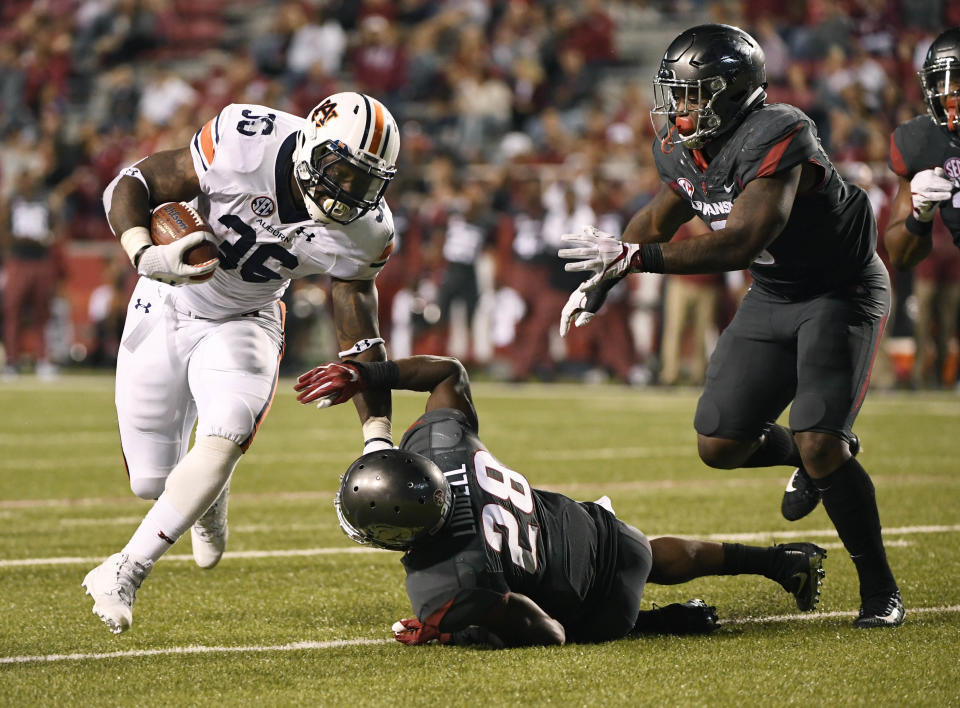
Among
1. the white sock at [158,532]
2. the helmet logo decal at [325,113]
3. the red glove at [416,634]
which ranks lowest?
the red glove at [416,634]

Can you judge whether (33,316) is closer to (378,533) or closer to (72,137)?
(72,137)

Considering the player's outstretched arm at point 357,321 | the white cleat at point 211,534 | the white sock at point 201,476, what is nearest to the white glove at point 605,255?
the player's outstretched arm at point 357,321

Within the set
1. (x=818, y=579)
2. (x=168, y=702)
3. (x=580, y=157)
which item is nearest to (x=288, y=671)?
(x=168, y=702)

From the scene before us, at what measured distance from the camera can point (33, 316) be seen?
1366cm

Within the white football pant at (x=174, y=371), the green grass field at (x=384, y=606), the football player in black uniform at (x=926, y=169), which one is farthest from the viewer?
the football player in black uniform at (x=926, y=169)

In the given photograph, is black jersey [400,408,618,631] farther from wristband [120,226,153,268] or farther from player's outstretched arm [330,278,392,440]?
wristband [120,226,153,268]

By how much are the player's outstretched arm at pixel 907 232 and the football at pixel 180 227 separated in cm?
227

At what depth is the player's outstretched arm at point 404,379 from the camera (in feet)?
12.4

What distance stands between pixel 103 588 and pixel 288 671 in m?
0.60

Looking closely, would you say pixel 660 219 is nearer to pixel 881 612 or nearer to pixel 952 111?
pixel 952 111

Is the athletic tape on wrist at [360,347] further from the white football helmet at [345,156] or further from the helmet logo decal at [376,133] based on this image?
the helmet logo decal at [376,133]

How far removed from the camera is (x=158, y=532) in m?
3.77

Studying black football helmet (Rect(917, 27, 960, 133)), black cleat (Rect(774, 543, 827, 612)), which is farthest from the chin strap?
black cleat (Rect(774, 543, 827, 612))

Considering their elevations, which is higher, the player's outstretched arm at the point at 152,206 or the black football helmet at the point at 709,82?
the black football helmet at the point at 709,82
